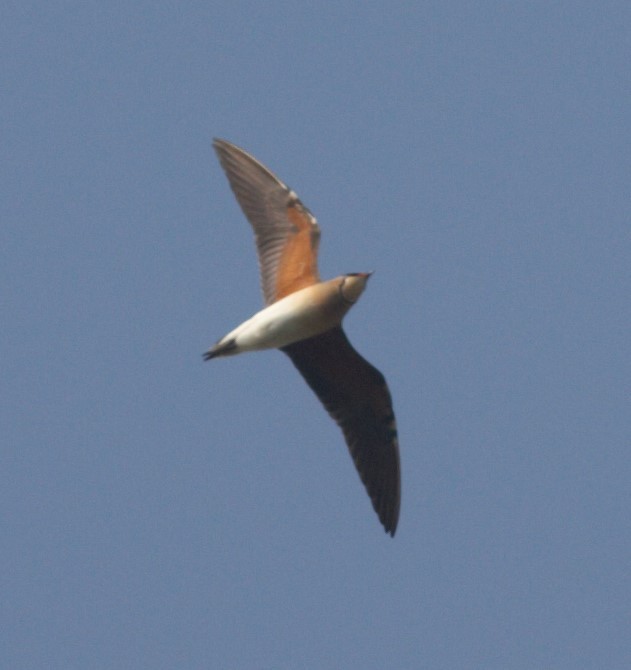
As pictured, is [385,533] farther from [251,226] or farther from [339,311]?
[251,226]

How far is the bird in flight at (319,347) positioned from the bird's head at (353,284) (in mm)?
158

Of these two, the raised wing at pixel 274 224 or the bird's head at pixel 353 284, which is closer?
the bird's head at pixel 353 284

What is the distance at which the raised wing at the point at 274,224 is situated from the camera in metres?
15.3

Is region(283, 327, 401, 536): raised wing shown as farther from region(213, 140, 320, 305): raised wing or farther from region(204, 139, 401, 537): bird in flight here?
region(213, 140, 320, 305): raised wing

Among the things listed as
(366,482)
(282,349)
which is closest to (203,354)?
(282,349)

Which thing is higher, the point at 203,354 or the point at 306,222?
the point at 306,222

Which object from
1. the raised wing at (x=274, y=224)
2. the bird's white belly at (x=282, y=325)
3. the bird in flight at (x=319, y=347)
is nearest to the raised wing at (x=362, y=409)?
the bird in flight at (x=319, y=347)

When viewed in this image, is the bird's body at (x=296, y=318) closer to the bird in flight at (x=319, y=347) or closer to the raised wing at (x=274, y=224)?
the bird in flight at (x=319, y=347)

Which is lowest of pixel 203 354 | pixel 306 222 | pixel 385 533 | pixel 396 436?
pixel 385 533

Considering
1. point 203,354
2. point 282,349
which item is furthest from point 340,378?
point 203,354

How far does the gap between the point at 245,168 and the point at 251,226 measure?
714mm

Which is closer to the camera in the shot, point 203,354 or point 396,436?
point 203,354

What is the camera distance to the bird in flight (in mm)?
15086

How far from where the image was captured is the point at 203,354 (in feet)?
47.3
